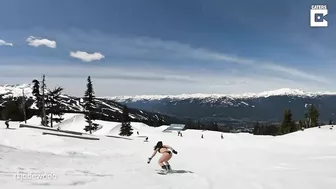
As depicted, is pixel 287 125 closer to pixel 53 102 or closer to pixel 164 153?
pixel 53 102

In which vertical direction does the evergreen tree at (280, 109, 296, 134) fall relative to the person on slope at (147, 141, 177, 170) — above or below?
below

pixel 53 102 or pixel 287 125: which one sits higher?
pixel 53 102

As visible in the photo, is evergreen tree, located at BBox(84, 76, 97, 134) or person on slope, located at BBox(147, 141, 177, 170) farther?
evergreen tree, located at BBox(84, 76, 97, 134)

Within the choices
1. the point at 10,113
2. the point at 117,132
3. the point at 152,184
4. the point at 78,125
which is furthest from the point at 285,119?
the point at 152,184

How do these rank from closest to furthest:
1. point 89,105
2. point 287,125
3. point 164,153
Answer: point 164,153 → point 89,105 → point 287,125

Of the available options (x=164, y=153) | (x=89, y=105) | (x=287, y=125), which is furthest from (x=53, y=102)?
(x=287, y=125)

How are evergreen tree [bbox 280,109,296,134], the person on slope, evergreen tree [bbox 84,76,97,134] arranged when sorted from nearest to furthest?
the person on slope
evergreen tree [bbox 84,76,97,134]
evergreen tree [bbox 280,109,296,134]


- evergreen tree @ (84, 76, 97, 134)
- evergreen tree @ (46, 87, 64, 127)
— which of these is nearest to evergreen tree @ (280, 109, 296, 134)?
evergreen tree @ (84, 76, 97, 134)

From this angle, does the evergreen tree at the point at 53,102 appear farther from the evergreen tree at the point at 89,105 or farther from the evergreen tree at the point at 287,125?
the evergreen tree at the point at 287,125

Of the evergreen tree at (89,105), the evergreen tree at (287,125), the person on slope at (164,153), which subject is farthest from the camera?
the evergreen tree at (287,125)

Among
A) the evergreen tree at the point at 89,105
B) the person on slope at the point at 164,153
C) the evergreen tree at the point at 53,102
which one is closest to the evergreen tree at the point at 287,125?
the evergreen tree at the point at 89,105

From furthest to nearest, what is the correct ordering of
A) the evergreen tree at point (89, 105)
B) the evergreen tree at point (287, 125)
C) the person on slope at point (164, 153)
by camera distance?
the evergreen tree at point (287, 125) → the evergreen tree at point (89, 105) → the person on slope at point (164, 153)

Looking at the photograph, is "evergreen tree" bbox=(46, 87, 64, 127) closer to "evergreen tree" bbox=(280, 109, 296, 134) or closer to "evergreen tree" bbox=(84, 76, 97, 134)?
"evergreen tree" bbox=(84, 76, 97, 134)

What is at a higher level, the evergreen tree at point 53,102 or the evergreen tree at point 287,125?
the evergreen tree at point 53,102
